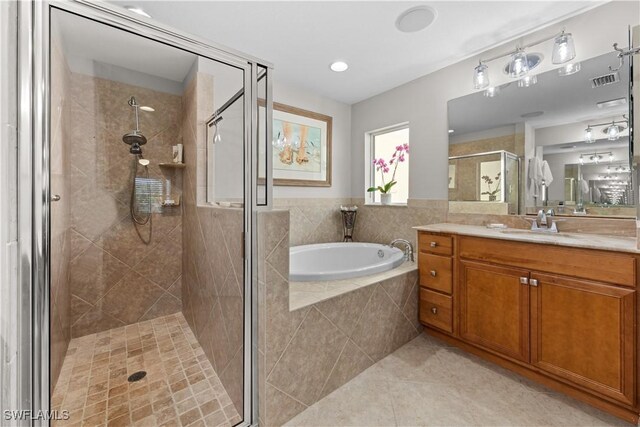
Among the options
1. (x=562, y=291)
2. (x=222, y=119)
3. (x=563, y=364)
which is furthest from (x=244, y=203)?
(x=563, y=364)

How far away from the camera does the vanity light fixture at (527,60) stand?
1684 mm

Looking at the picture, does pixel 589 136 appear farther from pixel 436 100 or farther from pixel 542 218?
pixel 436 100

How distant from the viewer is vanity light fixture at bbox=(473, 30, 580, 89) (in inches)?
66.3

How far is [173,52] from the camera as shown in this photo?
3.95 ft

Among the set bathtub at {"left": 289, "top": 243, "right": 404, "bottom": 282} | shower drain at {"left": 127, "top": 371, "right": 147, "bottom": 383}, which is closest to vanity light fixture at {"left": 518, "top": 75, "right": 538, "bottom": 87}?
bathtub at {"left": 289, "top": 243, "right": 404, "bottom": 282}

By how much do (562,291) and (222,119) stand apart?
7.16 ft

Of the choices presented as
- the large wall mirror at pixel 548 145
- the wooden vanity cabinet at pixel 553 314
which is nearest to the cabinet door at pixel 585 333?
the wooden vanity cabinet at pixel 553 314

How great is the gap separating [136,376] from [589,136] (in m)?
3.30

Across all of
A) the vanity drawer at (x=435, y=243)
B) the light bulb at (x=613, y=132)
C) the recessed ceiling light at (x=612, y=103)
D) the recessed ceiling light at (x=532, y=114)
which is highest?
the recessed ceiling light at (x=532, y=114)

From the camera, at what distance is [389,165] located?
10.2 ft

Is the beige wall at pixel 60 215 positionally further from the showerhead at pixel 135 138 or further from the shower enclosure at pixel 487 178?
the shower enclosure at pixel 487 178

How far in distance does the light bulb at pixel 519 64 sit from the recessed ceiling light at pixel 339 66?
51.6 inches

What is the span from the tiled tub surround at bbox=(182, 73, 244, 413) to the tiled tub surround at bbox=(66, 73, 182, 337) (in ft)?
0.27

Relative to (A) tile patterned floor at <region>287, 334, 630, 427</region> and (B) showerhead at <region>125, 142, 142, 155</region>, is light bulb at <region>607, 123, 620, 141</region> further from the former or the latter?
(B) showerhead at <region>125, 142, 142, 155</region>
